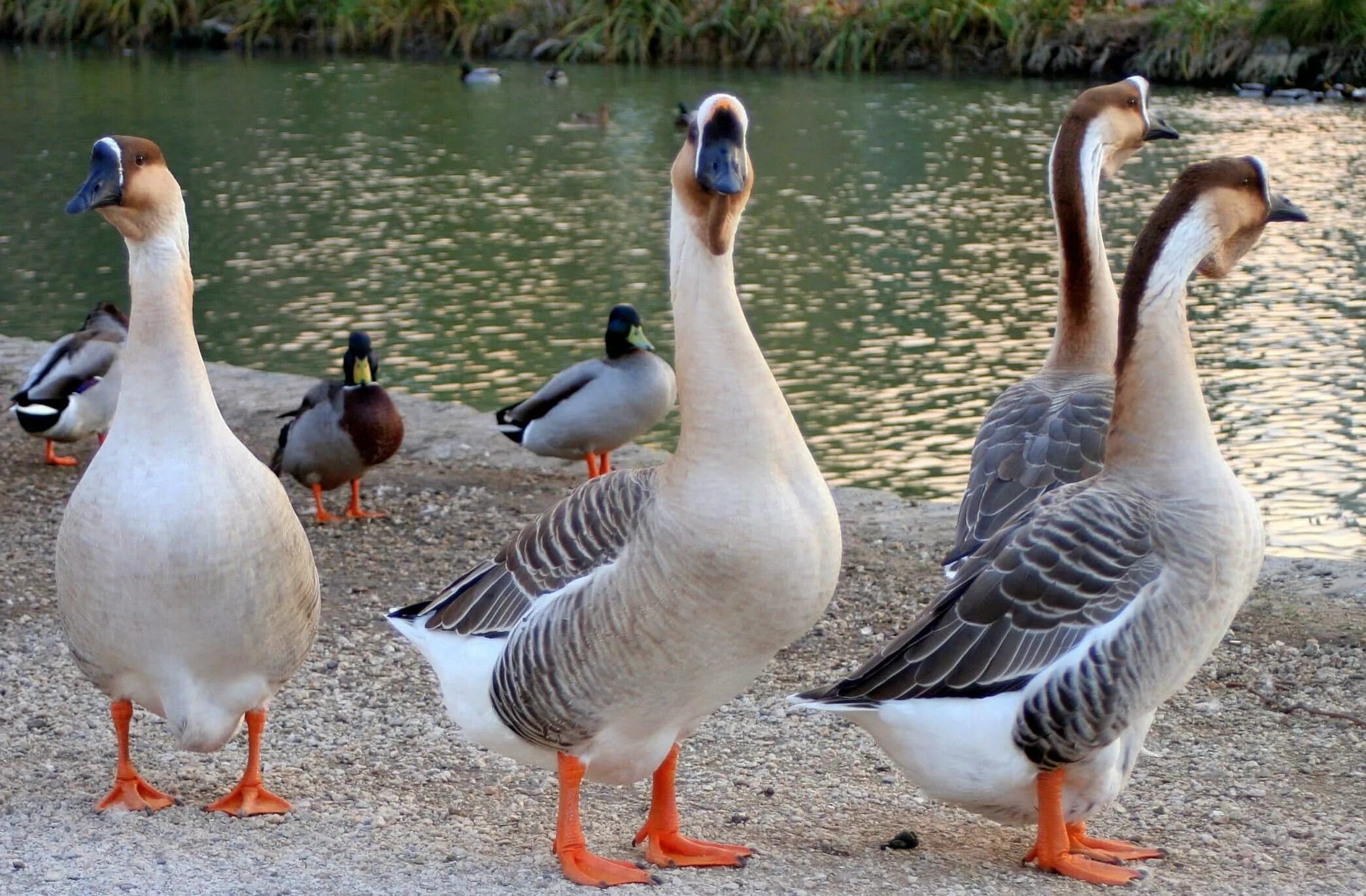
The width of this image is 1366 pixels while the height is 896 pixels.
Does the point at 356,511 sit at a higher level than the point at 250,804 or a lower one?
lower

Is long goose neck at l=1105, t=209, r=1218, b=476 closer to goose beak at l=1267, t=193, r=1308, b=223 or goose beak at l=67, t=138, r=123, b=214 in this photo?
goose beak at l=1267, t=193, r=1308, b=223

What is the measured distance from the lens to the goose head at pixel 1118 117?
620cm

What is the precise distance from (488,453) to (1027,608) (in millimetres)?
6072

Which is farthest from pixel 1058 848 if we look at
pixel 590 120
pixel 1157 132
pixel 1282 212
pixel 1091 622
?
pixel 590 120

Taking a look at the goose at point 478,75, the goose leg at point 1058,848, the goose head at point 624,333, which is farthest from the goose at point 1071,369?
the goose at point 478,75

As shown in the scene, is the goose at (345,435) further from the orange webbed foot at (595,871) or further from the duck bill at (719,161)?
the duck bill at (719,161)

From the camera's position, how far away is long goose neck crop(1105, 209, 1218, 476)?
14.1 feet

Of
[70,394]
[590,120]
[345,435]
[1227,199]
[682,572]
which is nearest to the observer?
[682,572]

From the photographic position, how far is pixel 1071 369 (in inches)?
235

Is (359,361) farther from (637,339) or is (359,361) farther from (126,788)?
(126,788)

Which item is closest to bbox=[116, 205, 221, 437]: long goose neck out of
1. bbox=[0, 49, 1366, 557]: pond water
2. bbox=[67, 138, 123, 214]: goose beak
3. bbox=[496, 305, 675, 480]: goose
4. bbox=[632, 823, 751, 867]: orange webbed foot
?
bbox=[67, 138, 123, 214]: goose beak

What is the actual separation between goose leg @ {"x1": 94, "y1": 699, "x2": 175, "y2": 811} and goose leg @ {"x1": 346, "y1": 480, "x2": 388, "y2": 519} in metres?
3.72

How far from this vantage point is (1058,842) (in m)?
4.24

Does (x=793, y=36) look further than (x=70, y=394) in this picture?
Yes
